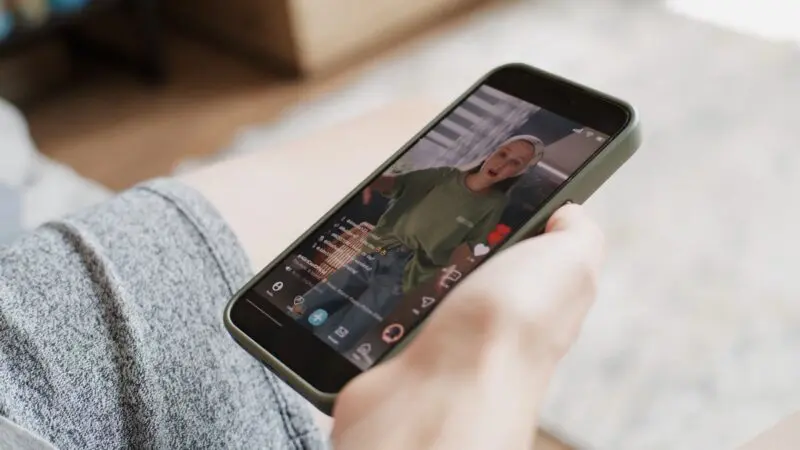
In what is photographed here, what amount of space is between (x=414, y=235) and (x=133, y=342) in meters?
0.17

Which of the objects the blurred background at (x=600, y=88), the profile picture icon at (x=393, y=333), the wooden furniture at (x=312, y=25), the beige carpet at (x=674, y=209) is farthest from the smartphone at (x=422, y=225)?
the wooden furniture at (x=312, y=25)

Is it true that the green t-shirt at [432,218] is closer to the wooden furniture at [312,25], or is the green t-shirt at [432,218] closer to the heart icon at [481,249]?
the heart icon at [481,249]

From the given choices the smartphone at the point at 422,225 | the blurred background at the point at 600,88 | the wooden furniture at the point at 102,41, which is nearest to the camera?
the smartphone at the point at 422,225

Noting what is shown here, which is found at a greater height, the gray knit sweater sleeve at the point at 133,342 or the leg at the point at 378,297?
the leg at the point at 378,297

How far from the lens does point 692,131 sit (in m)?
1.35

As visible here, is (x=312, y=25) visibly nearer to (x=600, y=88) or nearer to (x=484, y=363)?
(x=600, y=88)

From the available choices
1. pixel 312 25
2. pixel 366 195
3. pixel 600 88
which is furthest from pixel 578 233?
pixel 312 25

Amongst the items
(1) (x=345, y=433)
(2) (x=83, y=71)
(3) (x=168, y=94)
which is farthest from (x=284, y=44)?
(1) (x=345, y=433)

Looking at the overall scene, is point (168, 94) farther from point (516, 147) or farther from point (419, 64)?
point (516, 147)

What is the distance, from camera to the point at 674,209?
1.22 m

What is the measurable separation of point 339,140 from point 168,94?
3.37 feet

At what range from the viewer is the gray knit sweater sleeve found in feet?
1.63

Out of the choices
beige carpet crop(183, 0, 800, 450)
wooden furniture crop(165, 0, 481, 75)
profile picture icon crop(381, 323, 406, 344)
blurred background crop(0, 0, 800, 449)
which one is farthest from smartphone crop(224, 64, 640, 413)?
wooden furniture crop(165, 0, 481, 75)

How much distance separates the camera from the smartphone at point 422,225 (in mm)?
461
